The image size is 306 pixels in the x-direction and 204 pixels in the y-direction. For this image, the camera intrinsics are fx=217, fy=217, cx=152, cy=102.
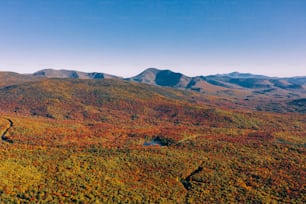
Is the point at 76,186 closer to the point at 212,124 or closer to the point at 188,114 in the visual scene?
the point at 212,124

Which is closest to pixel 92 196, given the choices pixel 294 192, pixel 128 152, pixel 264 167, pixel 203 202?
pixel 203 202

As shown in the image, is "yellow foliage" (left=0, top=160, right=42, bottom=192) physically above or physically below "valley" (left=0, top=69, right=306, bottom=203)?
above

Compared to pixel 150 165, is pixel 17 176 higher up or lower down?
higher up

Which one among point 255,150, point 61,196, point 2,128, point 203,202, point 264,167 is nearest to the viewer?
point 61,196

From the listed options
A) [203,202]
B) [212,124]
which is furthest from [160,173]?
[212,124]

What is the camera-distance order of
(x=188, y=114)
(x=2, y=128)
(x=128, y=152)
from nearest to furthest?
(x=128, y=152) → (x=2, y=128) → (x=188, y=114)

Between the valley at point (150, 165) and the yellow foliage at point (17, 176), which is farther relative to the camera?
the valley at point (150, 165)

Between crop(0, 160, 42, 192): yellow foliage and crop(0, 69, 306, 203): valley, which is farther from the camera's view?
crop(0, 69, 306, 203): valley

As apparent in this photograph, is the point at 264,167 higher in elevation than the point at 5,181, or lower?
lower

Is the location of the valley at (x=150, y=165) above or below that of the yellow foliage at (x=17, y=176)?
below

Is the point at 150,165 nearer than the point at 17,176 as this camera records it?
No

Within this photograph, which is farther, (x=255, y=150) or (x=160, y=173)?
(x=255, y=150)
